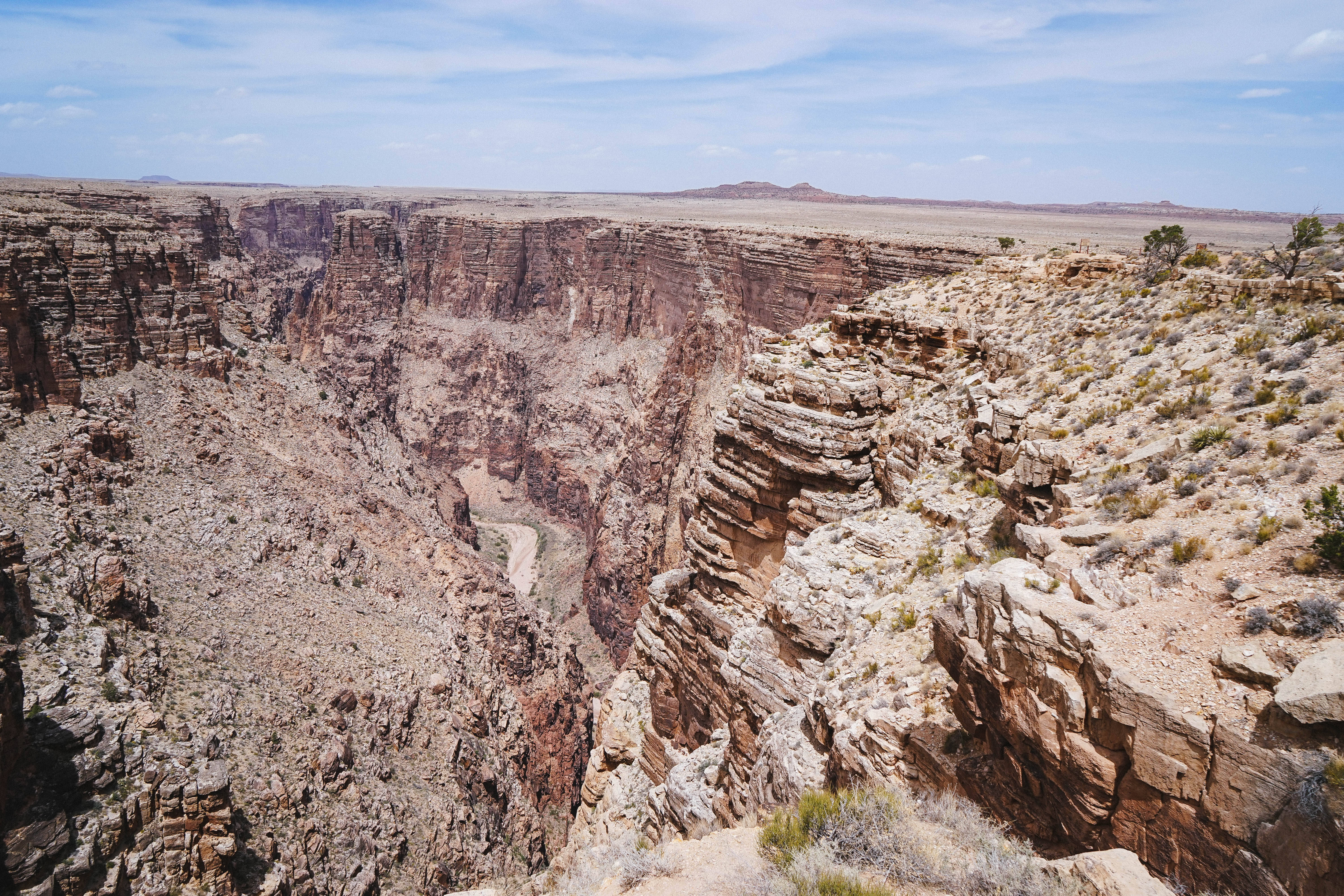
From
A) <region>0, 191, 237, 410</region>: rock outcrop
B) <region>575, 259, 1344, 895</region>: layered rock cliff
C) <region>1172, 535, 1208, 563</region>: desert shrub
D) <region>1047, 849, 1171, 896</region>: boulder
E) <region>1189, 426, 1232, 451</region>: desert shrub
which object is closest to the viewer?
<region>1047, 849, 1171, 896</region>: boulder

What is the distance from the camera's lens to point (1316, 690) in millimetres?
4629

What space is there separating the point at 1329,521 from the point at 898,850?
487cm

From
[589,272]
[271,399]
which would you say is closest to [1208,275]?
[271,399]

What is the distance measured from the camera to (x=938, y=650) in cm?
814

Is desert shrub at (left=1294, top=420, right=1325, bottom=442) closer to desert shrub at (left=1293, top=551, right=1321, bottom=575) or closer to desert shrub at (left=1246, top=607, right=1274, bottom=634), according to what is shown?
desert shrub at (left=1293, top=551, right=1321, bottom=575)

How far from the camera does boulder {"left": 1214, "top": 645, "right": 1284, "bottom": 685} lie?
5.05 meters

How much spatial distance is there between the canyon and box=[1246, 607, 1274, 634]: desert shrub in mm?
91

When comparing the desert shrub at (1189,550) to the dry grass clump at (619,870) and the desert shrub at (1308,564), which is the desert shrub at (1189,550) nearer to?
the desert shrub at (1308,564)

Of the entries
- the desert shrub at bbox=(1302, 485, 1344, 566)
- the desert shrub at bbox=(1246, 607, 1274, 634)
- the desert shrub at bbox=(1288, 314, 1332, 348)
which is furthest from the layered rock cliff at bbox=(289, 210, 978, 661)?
the desert shrub at bbox=(1246, 607, 1274, 634)

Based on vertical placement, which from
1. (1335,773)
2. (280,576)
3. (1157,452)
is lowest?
(280,576)

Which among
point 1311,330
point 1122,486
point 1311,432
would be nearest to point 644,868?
point 1122,486

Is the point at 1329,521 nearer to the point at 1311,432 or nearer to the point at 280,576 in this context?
the point at 1311,432

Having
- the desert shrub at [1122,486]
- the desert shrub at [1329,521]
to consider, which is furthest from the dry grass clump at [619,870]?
the desert shrub at [1122,486]

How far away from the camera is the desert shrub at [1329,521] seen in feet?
18.6
